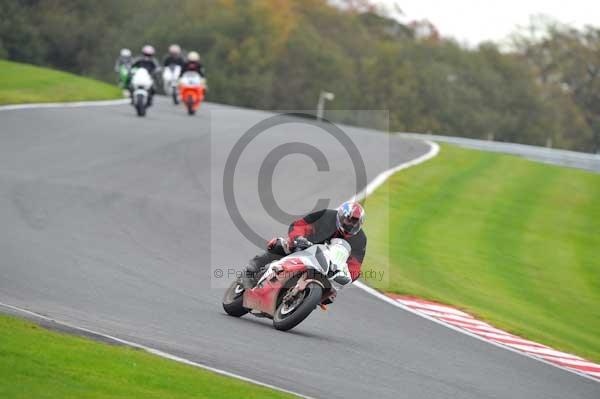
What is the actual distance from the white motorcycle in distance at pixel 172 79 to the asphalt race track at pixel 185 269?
26.0ft

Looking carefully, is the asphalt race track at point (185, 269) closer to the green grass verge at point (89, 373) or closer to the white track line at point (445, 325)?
the white track line at point (445, 325)


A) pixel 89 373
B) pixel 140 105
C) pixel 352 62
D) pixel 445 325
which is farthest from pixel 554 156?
pixel 352 62

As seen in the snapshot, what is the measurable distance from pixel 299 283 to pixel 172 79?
23.7 m

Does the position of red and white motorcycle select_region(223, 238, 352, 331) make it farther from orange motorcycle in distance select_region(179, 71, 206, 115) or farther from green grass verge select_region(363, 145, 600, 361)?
orange motorcycle in distance select_region(179, 71, 206, 115)

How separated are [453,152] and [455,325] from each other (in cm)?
2214

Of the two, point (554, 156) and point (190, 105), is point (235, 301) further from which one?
point (554, 156)

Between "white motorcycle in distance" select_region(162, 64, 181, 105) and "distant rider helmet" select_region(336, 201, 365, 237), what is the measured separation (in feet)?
74.8

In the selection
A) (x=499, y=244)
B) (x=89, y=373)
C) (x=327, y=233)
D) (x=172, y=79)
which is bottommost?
(x=499, y=244)

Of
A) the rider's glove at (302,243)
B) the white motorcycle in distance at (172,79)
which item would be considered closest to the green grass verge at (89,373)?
the rider's glove at (302,243)

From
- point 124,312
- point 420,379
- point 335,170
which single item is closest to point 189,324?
point 124,312

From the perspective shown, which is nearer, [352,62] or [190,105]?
[190,105]

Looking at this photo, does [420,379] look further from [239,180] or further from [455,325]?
[239,180]

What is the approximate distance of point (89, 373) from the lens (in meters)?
6.82

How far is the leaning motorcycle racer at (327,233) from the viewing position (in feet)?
32.8
